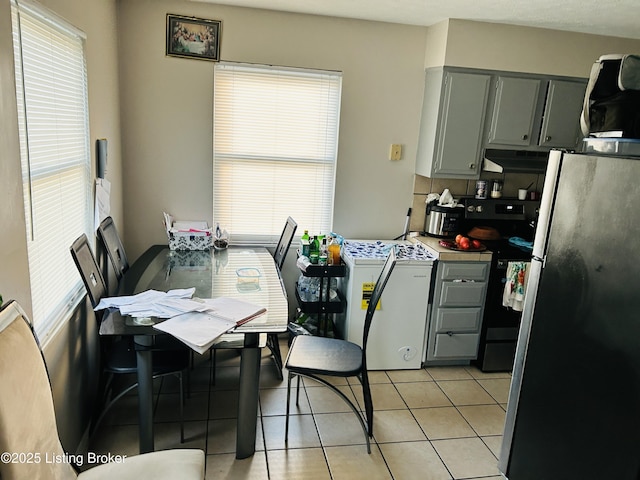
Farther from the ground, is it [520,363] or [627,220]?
[627,220]

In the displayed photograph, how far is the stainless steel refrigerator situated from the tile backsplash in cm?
172

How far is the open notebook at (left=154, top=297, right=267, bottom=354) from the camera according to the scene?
1.85 meters

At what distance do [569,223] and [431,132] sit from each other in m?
1.73

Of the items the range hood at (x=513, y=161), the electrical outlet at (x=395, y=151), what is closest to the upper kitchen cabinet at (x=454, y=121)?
the range hood at (x=513, y=161)

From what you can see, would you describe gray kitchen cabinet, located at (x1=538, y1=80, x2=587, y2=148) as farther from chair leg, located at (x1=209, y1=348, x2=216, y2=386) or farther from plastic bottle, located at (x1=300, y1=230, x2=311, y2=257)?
chair leg, located at (x1=209, y1=348, x2=216, y2=386)

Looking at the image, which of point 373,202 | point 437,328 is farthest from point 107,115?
point 437,328

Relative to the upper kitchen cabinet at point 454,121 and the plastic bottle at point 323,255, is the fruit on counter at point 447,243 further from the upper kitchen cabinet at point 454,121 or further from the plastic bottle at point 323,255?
the plastic bottle at point 323,255

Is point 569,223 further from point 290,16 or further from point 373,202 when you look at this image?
point 290,16

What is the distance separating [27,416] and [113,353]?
1177 mm

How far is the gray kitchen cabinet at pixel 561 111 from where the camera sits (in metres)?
3.28

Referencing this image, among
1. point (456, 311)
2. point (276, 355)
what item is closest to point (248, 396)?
point (276, 355)

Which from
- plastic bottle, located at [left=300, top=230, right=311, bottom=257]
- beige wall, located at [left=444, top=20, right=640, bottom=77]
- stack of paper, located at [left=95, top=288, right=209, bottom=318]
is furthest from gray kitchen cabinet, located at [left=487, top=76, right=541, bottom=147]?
stack of paper, located at [left=95, top=288, right=209, bottom=318]

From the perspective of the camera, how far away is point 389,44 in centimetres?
335

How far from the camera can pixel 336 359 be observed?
2.41 meters
